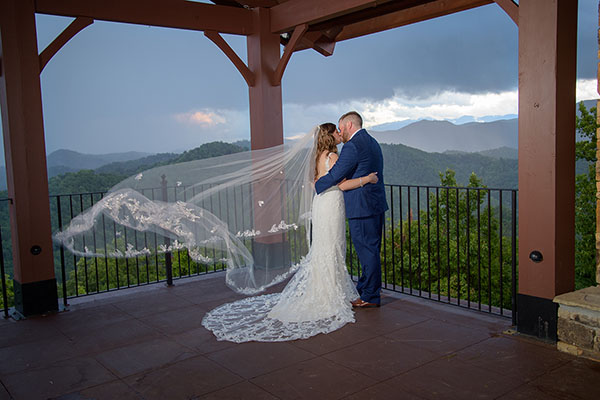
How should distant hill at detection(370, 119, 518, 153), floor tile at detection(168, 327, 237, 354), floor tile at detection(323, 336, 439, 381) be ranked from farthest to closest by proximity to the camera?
1. distant hill at detection(370, 119, 518, 153)
2. floor tile at detection(168, 327, 237, 354)
3. floor tile at detection(323, 336, 439, 381)

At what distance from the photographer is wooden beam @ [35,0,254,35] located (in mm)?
4652

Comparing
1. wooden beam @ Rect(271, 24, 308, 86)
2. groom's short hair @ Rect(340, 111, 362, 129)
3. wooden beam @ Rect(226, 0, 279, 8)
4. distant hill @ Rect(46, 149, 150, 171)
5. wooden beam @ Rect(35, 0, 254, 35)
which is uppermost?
wooden beam @ Rect(226, 0, 279, 8)

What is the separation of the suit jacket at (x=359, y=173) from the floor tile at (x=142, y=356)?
1.77 meters

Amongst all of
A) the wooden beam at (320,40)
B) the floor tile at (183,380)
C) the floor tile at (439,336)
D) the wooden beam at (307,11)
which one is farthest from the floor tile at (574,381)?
the wooden beam at (320,40)

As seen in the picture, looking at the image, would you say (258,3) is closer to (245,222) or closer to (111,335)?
(245,222)

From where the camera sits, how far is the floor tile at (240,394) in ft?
9.00

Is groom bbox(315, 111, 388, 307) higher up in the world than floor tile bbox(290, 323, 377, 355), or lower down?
higher up

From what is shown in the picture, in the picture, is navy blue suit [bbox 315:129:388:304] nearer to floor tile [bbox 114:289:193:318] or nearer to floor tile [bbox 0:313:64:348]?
floor tile [bbox 114:289:193:318]

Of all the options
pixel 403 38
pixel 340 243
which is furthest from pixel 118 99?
pixel 340 243

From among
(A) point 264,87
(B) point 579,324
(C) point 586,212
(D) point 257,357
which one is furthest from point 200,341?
(C) point 586,212

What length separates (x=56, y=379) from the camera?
3096 millimetres

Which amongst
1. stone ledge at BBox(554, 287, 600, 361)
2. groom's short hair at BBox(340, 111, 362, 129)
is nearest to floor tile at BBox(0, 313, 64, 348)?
groom's short hair at BBox(340, 111, 362, 129)

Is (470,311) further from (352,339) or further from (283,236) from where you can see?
(283,236)

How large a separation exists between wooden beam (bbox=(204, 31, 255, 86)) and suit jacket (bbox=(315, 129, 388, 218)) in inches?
93.0
